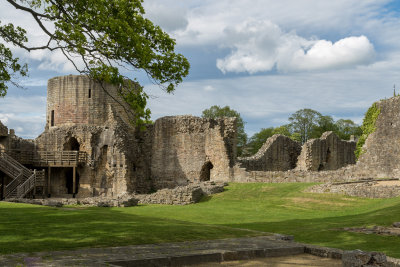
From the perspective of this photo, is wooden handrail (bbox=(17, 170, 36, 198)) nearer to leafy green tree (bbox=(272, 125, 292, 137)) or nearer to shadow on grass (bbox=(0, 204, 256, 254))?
shadow on grass (bbox=(0, 204, 256, 254))

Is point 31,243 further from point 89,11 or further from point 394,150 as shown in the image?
point 394,150

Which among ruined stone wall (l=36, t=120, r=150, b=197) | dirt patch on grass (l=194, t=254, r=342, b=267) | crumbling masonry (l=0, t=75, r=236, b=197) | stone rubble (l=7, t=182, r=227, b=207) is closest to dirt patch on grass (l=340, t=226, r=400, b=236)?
dirt patch on grass (l=194, t=254, r=342, b=267)

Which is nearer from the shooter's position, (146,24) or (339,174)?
(146,24)

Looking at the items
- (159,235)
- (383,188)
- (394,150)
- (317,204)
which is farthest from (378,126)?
(159,235)

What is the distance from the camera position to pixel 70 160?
3534cm

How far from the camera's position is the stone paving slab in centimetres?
710

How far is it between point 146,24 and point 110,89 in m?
26.9

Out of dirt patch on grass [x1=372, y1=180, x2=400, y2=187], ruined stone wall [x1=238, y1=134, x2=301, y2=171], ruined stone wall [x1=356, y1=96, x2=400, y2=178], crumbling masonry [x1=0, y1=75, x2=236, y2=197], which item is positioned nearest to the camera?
dirt patch on grass [x1=372, y1=180, x2=400, y2=187]

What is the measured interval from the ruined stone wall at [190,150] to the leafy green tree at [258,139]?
116ft

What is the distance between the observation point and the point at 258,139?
7281 centimetres

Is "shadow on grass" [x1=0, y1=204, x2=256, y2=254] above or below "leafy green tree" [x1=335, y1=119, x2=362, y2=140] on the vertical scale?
below

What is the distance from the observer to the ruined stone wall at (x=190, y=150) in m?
34.2

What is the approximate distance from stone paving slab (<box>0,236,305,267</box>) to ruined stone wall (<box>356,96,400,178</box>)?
746 inches

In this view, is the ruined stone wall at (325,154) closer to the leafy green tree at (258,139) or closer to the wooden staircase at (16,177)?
the wooden staircase at (16,177)
